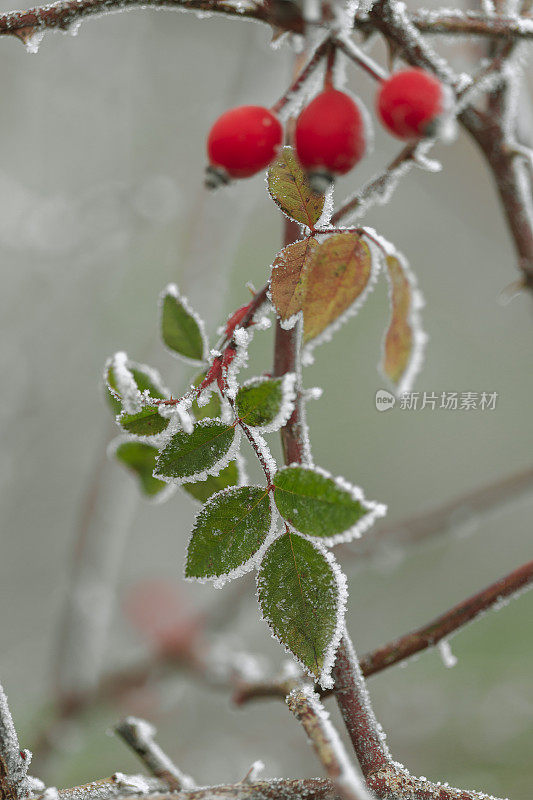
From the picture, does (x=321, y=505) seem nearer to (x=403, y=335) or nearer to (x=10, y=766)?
(x=403, y=335)

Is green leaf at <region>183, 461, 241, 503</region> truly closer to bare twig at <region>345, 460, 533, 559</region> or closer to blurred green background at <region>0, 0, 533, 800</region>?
bare twig at <region>345, 460, 533, 559</region>

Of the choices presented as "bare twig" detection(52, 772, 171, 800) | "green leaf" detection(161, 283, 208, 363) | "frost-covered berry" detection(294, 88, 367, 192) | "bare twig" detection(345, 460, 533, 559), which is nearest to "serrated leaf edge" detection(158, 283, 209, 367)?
"green leaf" detection(161, 283, 208, 363)

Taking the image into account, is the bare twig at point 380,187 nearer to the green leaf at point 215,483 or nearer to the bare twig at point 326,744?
the green leaf at point 215,483

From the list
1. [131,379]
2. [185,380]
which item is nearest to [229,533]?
[131,379]

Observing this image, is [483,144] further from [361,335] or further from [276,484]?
[361,335]

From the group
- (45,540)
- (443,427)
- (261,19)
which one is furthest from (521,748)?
(261,19)
